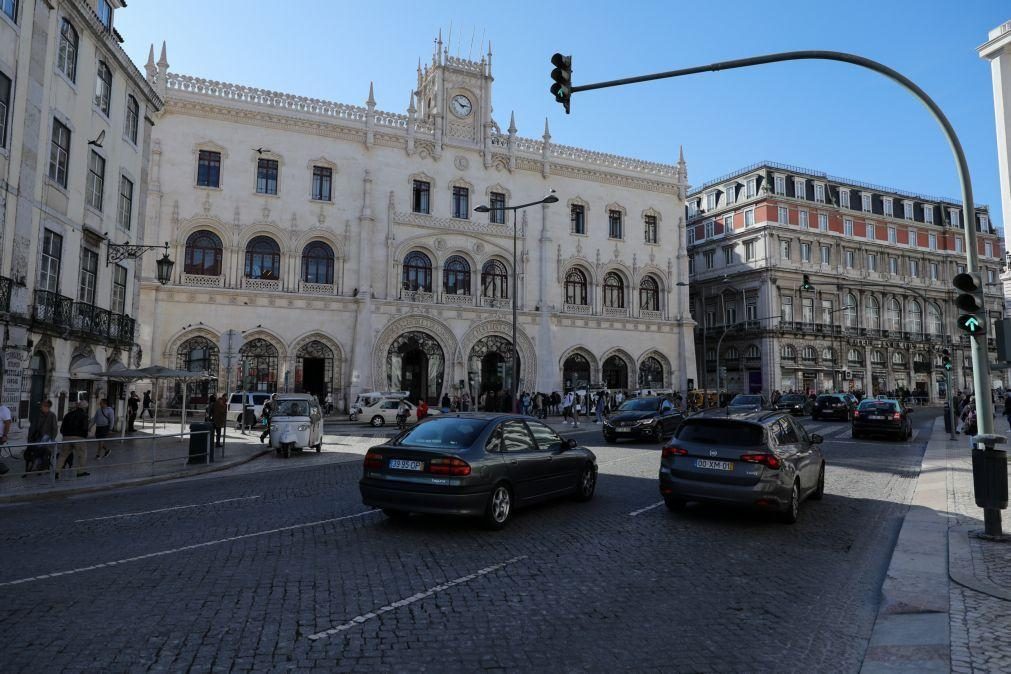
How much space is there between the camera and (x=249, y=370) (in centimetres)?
3612

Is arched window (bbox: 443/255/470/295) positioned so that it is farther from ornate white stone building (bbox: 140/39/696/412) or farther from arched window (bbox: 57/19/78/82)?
arched window (bbox: 57/19/78/82)

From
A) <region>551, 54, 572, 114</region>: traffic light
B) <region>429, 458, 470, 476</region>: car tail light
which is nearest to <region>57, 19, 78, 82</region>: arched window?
<region>551, 54, 572, 114</region>: traffic light

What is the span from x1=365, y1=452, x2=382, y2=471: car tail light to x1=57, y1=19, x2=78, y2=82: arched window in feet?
58.8

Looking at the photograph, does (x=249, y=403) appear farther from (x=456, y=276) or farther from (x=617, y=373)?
(x=617, y=373)

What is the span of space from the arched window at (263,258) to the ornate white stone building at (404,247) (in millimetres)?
80

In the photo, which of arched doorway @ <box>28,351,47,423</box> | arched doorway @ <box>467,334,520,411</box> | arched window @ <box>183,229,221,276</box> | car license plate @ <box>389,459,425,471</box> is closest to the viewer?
car license plate @ <box>389,459,425,471</box>

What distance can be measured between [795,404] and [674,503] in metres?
32.3

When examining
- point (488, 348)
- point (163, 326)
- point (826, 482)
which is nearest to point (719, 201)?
point (488, 348)

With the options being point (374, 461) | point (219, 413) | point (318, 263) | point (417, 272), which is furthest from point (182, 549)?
point (417, 272)

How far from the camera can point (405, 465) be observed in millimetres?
8211

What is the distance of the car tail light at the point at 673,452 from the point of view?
9.42 m

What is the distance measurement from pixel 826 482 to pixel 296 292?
30882mm

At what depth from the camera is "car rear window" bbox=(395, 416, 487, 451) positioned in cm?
843

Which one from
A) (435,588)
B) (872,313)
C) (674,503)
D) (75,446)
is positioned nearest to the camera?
(435,588)
